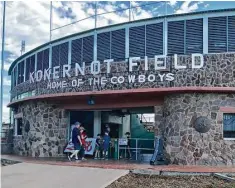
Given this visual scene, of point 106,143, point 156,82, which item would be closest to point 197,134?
point 156,82

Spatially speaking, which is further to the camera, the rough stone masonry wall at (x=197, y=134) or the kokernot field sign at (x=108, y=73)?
the kokernot field sign at (x=108, y=73)

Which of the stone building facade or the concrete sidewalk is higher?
the stone building facade

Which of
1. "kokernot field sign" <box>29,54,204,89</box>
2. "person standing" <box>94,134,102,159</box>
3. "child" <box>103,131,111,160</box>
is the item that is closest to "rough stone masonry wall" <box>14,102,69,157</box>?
"kokernot field sign" <box>29,54,204,89</box>

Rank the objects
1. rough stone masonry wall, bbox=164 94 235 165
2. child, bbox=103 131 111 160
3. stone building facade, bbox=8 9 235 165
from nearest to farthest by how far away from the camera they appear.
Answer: rough stone masonry wall, bbox=164 94 235 165 → stone building facade, bbox=8 9 235 165 → child, bbox=103 131 111 160

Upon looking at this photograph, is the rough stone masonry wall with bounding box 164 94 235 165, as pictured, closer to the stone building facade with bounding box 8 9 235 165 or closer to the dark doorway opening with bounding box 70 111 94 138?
the stone building facade with bounding box 8 9 235 165

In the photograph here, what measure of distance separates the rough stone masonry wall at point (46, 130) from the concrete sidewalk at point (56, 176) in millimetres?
4374

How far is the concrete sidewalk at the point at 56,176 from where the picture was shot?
10242 mm

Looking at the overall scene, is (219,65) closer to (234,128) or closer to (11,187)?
(234,128)

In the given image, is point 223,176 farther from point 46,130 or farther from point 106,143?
point 46,130

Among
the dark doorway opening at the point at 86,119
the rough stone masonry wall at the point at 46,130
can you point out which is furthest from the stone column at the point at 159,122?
the rough stone masonry wall at the point at 46,130

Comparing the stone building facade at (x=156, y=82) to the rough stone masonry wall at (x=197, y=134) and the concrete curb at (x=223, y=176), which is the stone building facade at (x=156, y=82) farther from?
the concrete curb at (x=223, y=176)

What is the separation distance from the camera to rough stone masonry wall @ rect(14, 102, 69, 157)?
59.8 feet

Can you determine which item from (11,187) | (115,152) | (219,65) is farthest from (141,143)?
(11,187)

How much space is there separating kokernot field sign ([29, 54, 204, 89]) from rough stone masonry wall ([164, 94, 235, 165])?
142 centimetres
